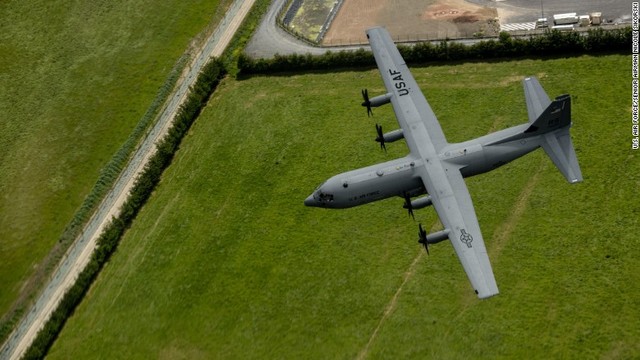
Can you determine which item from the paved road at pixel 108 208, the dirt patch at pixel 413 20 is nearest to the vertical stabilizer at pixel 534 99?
the dirt patch at pixel 413 20

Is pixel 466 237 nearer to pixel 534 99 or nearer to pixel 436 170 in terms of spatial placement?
pixel 436 170

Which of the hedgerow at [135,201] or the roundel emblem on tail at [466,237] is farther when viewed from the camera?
the hedgerow at [135,201]

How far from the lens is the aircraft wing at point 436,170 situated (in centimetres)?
6159

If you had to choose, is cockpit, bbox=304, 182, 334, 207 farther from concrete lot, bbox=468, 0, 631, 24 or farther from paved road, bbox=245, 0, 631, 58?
concrete lot, bbox=468, 0, 631, 24

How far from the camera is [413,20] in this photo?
331 feet

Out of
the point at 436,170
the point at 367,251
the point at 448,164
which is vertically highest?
the point at 448,164

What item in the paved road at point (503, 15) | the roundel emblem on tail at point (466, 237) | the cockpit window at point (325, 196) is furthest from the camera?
the paved road at point (503, 15)

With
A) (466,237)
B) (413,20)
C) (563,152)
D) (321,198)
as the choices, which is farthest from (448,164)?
(413,20)

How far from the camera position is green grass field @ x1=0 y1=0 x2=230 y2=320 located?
87.4 meters

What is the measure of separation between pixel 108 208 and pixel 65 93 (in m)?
25.9

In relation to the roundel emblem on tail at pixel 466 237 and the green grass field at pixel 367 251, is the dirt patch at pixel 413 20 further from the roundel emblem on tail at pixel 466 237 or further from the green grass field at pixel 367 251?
the roundel emblem on tail at pixel 466 237

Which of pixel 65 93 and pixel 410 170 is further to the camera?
pixel 65 93

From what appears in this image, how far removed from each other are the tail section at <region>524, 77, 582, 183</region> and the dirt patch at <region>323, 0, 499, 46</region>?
27.3m

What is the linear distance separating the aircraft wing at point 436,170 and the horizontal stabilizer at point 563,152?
9725 mm
